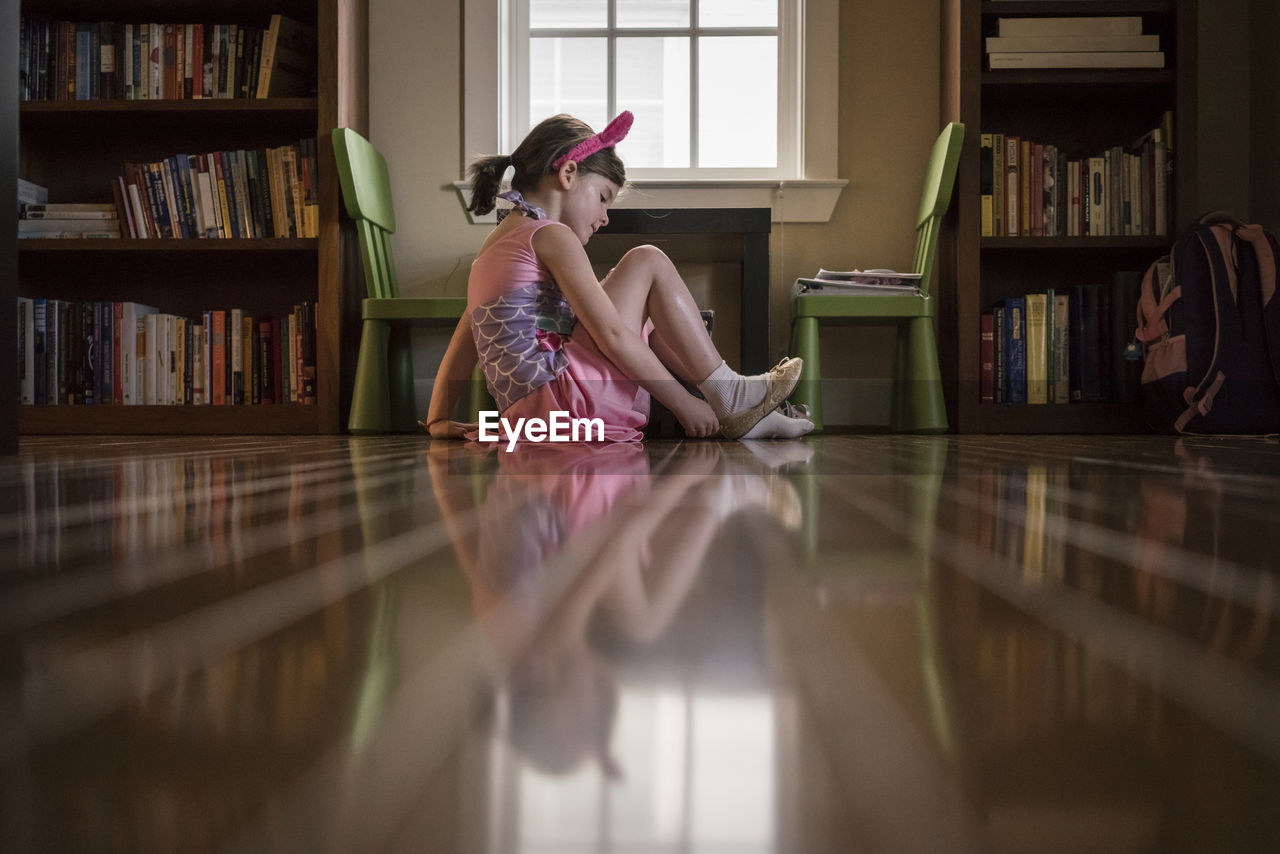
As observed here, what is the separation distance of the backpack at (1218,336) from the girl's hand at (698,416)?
1272mm

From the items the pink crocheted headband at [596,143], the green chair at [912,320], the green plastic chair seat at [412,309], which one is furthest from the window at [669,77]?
the pink crocheted headband at [596,143]

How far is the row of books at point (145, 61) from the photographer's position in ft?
8.07

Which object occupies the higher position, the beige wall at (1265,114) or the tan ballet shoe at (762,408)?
the beige wall at (1265,114)

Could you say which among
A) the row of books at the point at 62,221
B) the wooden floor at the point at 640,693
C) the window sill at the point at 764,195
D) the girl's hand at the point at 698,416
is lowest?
the wooden floor at the point at 640,693

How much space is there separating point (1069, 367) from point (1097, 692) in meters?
2.57

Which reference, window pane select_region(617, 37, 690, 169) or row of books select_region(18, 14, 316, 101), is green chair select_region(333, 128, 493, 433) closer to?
row of books select_region(18, 14, 316, 101)

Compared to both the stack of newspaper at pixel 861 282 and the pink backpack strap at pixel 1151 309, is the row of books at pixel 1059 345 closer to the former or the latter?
the pink backpack strap at pixel 1151 309

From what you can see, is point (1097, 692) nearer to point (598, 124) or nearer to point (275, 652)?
point (275, 652)

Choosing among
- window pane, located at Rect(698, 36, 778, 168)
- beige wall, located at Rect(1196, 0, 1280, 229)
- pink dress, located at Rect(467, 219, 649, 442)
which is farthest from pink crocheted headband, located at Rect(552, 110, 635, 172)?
beige wall, located at Rect(1196, 0, 1280, 229)

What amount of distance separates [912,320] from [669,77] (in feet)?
3.74

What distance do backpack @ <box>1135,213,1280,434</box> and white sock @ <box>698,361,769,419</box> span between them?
1.21 meters

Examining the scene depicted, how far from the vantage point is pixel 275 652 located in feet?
0.60

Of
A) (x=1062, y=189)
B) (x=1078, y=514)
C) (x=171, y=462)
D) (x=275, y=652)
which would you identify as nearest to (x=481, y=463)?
(x=171, y=462)

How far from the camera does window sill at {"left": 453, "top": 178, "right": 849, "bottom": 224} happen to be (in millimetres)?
2707
